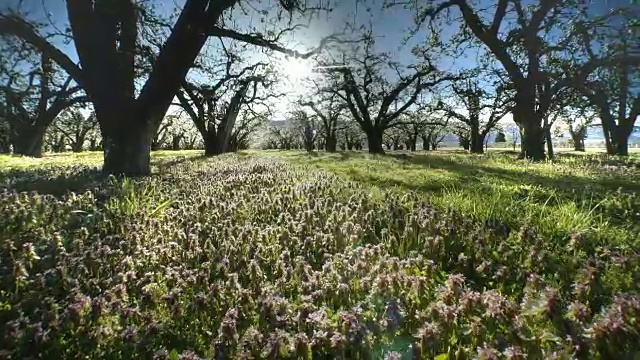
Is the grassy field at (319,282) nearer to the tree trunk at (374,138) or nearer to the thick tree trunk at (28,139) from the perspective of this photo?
the thick tree trunk at (28,139)

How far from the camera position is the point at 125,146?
32.8 ft

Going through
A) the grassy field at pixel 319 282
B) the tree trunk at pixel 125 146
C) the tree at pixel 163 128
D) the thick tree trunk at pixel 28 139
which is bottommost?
the grassy field at pixel 319 282

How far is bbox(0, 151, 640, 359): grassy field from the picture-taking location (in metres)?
2.20

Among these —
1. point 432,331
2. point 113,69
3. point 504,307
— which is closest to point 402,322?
point 432,331

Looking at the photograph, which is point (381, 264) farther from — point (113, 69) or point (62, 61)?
point (62, 61)

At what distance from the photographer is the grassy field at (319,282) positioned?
2.20 metres

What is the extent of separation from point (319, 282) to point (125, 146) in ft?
28.4

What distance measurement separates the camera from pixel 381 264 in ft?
10.3

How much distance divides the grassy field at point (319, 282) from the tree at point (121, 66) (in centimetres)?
480

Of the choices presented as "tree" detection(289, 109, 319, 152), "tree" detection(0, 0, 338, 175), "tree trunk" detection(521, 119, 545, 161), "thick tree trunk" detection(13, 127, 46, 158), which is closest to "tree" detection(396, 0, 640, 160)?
"tree trunk" detection(521, 119, 545, 161)

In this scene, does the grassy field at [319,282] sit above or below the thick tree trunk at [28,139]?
below

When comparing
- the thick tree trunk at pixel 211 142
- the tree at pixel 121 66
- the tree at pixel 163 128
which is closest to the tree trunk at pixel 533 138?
the tree at pixel 121 66

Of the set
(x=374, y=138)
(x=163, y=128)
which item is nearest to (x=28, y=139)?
(x=163, y=128)

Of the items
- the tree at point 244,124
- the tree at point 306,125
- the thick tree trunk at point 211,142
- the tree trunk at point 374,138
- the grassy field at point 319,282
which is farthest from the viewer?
the tree at point 306,125
